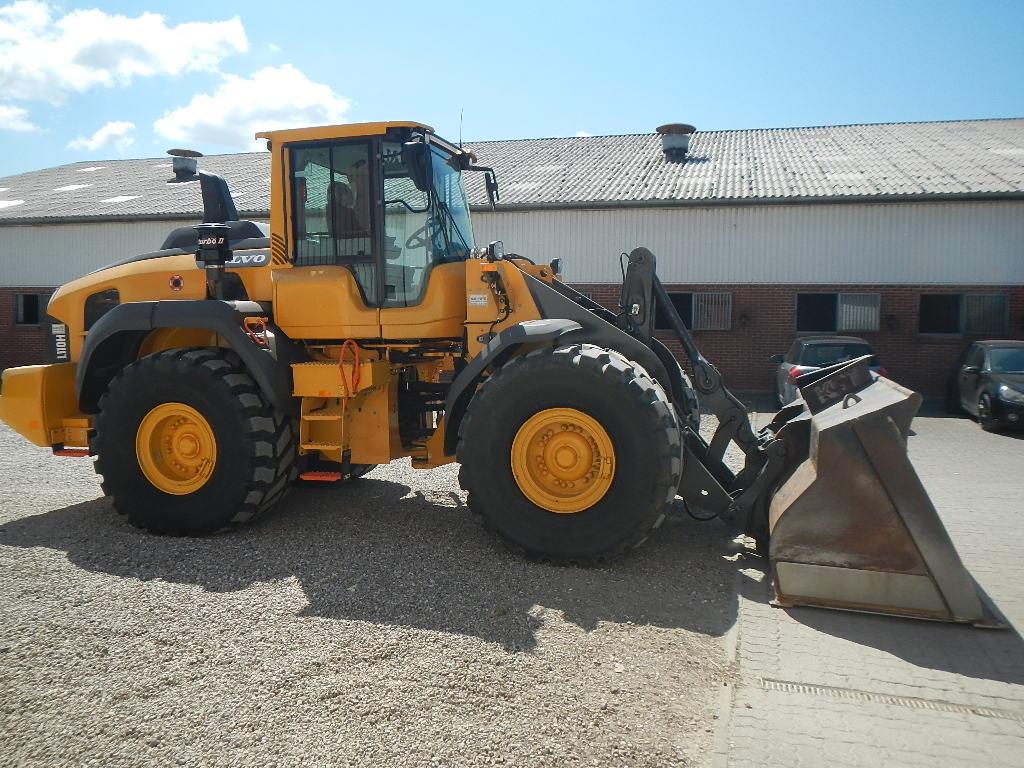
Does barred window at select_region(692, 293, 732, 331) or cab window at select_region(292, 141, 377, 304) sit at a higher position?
cab window at select_region(292, 141, 377, 304)

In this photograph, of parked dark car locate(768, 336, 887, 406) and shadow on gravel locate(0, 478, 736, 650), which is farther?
parked dark car locate(768, 336, 887, 406)

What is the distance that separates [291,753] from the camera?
10.4ft

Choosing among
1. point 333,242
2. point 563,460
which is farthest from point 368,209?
point 563,460

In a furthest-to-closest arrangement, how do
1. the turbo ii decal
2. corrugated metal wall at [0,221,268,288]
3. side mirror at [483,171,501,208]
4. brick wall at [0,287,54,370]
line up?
1. brick wall at [0,287,54,370]
2. corrugated metal wall at [0,221,268,288]
3. side mirror at [483,171,501,208]
4. the turbo ii decal

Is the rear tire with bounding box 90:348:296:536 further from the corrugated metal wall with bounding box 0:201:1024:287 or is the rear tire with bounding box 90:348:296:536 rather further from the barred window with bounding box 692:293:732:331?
the barred window with bounding box 692:293:732:331

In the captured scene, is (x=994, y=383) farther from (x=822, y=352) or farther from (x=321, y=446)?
(x=321, y=446)

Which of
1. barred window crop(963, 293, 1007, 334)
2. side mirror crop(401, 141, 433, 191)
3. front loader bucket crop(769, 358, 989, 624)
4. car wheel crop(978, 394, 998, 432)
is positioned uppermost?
side mirror crop(401, 141, 433, 191)

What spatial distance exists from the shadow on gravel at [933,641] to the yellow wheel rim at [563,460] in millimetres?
1425

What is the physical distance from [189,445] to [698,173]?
1609 centimetres

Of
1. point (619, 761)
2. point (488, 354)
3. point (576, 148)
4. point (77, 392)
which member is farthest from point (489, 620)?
point (576, 148)

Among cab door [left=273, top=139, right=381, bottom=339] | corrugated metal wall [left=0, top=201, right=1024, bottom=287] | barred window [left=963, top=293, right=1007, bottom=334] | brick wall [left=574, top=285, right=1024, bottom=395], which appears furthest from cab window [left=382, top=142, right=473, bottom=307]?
barred window [left=963, top=293, right=1007, bottom=334]

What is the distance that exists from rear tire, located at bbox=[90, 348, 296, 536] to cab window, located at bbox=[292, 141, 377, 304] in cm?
113

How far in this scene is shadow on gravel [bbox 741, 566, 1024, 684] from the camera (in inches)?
157

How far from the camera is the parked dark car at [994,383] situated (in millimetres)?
12348
